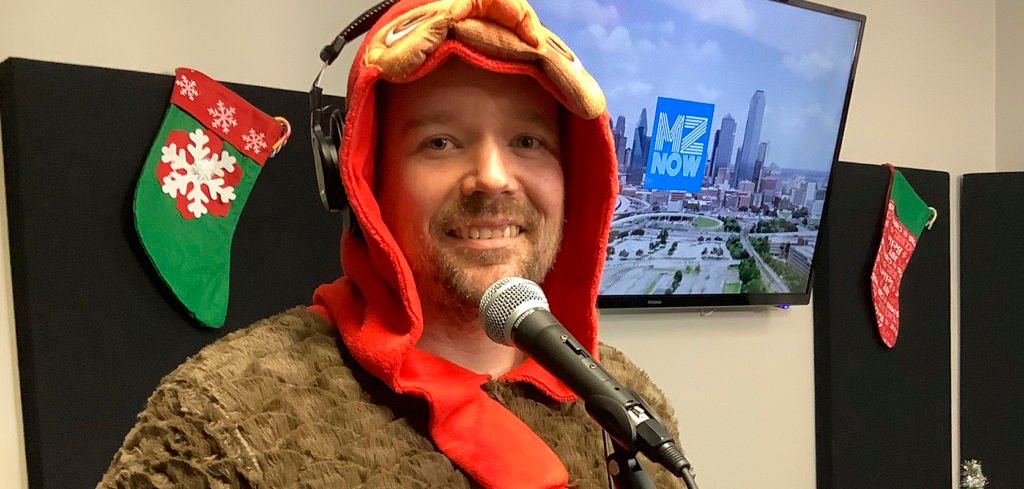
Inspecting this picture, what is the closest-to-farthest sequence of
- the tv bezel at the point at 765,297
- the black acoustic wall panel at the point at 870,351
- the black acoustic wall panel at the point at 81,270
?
the black acoustic wall panel at the point at 81,270, the tv bezel at the point at 765,297, the black acoustic wall panel at the point at 870,351

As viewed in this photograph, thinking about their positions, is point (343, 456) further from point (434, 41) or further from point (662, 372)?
point (662, 372)

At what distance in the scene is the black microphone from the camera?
1.94ft

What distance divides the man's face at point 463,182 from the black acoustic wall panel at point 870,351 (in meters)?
1.54

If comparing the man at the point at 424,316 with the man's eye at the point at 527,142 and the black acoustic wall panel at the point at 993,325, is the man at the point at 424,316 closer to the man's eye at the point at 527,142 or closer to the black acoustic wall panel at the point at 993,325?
the man's eye at the point at 527,142

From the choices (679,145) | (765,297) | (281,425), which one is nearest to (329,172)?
(281,425)

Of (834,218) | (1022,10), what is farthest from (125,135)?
(1022,10)

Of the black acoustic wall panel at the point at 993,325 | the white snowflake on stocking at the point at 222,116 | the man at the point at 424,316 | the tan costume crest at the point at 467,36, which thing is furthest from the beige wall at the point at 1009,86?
the white snowflake on stocking at the point at 222,116

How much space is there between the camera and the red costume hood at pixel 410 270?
82 centimetres

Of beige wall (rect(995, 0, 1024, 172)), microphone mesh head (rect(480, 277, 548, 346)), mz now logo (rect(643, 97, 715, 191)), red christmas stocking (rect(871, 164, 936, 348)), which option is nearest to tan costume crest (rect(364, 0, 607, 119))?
microphone mesh head (rect(480, 277, 548, 346))

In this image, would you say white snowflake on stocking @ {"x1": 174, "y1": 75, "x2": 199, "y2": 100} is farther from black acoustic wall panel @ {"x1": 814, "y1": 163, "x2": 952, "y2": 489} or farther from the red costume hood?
black acoustic wall panel @ {"x1": 814, "y1": 163, "x2": 952, "y2": 489}

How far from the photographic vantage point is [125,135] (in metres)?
1.23

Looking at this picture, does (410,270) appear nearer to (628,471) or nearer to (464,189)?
(464,189)

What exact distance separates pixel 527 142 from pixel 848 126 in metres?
1.74

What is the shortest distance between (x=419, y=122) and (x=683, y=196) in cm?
113
